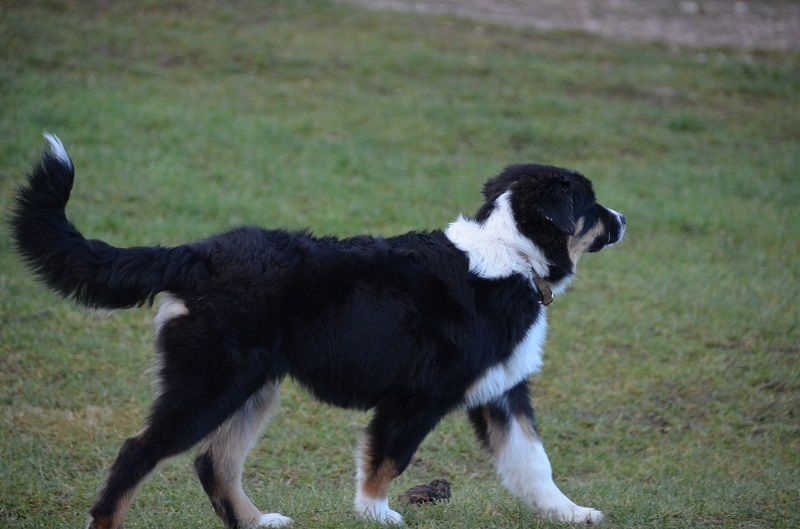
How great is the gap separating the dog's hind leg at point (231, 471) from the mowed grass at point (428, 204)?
170 millimetres

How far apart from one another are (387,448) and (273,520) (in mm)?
718

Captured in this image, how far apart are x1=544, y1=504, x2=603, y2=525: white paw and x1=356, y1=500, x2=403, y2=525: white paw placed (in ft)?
2.61

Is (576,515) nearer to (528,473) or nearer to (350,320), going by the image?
(528,473)

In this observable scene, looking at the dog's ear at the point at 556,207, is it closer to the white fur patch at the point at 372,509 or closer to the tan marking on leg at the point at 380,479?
the tan marking on leg at the point at 380,479

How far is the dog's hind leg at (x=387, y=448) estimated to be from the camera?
4988mm

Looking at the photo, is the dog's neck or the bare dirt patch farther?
the bare dirt patch

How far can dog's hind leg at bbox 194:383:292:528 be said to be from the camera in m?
5.16

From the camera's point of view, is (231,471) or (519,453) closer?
(231,471)

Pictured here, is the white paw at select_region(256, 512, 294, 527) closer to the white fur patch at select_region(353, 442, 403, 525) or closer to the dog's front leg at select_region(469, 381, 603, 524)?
the white fur patch at select_region(353, 442, 403, 525)

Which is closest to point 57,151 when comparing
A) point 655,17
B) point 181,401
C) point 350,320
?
point 181,401

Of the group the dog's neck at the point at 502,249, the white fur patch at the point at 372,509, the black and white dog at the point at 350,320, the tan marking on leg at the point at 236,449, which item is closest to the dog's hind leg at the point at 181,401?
the black and white dog at the point at 350,320

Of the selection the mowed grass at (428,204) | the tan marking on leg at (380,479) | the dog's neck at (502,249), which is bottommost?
the mowed grass at (428,204)

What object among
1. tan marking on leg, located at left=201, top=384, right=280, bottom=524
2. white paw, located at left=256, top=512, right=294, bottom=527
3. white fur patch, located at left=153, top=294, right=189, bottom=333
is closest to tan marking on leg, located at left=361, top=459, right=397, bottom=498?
white paw, located at left=256, top=512, right=294, bottom=527

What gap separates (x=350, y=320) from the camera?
4.92 metres
